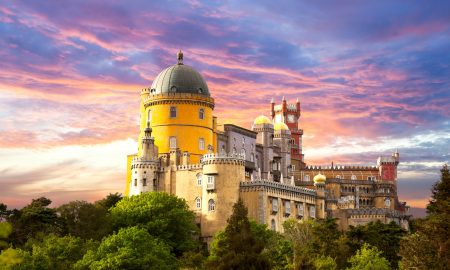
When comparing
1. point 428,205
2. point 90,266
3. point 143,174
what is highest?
point 143,174

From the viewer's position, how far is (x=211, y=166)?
340 feet

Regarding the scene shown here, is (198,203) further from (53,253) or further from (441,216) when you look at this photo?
(441,216)

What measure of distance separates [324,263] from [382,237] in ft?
85.0

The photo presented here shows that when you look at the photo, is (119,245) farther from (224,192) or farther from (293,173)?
(293,173)

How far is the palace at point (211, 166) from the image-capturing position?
103625 mm

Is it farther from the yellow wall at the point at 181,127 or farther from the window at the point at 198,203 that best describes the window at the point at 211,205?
the yellow wall at the point at 181,127

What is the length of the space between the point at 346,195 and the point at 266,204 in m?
37.0

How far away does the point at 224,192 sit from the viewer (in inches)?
4050

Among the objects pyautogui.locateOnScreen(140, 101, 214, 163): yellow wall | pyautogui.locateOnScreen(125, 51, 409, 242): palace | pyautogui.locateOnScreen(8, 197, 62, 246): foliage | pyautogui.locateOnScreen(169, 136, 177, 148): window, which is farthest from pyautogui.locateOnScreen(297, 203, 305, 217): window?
pyautogui.locateOnScreen(8, 197, 62, 246): foliage

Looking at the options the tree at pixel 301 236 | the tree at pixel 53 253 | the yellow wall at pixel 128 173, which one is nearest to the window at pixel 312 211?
the tree at pixel 301 236

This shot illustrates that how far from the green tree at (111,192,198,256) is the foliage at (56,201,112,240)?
88.0 inches

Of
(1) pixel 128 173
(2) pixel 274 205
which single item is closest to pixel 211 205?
(2) pixel 274 205

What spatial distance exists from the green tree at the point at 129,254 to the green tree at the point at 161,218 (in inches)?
466

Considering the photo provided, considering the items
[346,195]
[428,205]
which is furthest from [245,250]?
[346,195]
